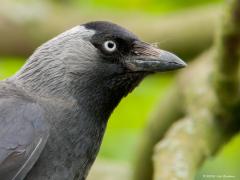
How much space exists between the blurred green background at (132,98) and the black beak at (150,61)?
1.56 metres

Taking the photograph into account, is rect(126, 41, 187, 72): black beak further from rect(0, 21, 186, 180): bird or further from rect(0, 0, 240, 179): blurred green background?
rect(0, 0, 240, 179): blurred green background

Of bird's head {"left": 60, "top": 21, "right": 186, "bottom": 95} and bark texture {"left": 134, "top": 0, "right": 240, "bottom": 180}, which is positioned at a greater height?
bird's head {"left": 60, "top": 21, "right": 186, "bottom": 95}

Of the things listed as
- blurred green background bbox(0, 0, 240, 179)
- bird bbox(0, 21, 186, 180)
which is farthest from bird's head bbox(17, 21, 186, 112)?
blurred green background bbox(0, 0, 240, 179)

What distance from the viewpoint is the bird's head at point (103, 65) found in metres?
6.21

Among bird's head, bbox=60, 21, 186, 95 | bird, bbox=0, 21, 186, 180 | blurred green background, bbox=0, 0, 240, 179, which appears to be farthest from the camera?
blurred green background, bbox=0, 0, 240, 179

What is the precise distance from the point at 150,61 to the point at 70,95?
0.56m

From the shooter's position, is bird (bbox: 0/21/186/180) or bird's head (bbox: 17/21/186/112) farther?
bird's head (bbox: 17/21/186/112)

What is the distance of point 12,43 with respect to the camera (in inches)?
344

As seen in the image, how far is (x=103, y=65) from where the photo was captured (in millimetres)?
6238

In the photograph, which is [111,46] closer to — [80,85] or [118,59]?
[118,59]

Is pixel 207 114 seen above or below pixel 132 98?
above

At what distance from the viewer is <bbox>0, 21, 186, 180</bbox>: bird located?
19.4ft

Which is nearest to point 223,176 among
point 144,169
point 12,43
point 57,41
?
point 144,169

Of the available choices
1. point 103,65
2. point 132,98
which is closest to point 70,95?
point 103,65
